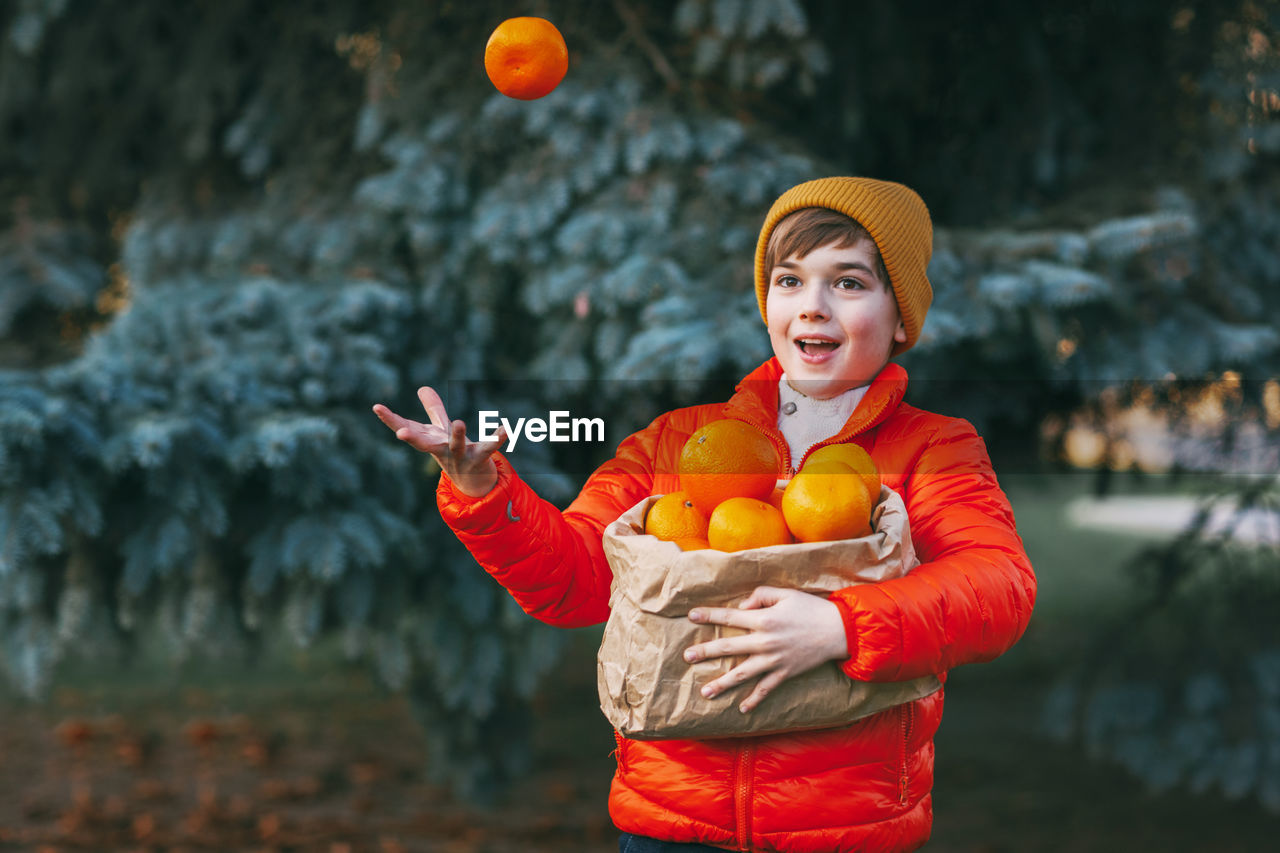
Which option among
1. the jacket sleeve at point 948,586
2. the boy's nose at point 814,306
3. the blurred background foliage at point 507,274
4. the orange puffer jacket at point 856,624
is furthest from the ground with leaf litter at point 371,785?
the boy's nose at point 814,306

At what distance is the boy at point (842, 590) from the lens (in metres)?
1.24

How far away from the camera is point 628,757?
150 cm

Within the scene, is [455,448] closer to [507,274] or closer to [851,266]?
[851,266]

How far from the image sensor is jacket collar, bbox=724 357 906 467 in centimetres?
148

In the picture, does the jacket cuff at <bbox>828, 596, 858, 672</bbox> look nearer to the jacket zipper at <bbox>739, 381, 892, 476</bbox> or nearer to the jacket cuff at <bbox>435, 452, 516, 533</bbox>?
the jacket zipper at <bbox>739, 381, 892, 476</bbox>

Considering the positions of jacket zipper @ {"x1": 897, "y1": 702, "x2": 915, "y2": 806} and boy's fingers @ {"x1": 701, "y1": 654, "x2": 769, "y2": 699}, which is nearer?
boy's fingers @ {"x1": 701, "y1": 654, "x2": 769, "y2": 699}

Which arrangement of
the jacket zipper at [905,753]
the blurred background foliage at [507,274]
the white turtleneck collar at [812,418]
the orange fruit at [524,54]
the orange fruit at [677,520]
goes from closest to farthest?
the orange fruit at [677,520] → the jacket zipper at [905,753] → the white turtleneck collar at [812,418] → the orange fruit at [524,54] → the blurred background foliage at [507,274]

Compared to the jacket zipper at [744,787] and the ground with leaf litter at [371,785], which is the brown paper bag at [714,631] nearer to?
the jacket zipper at [744,787]

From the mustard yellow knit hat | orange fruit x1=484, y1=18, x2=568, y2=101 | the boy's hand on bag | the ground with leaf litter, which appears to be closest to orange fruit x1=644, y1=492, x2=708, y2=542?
the boy's hand on bag

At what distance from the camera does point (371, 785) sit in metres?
4.60

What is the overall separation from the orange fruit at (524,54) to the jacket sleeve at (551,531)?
670 millimetres

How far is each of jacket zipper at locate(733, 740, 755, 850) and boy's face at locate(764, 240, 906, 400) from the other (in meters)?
0.55

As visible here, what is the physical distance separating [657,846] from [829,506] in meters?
0.62

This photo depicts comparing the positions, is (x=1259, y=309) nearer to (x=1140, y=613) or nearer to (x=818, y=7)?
(x=1140, y=613)
